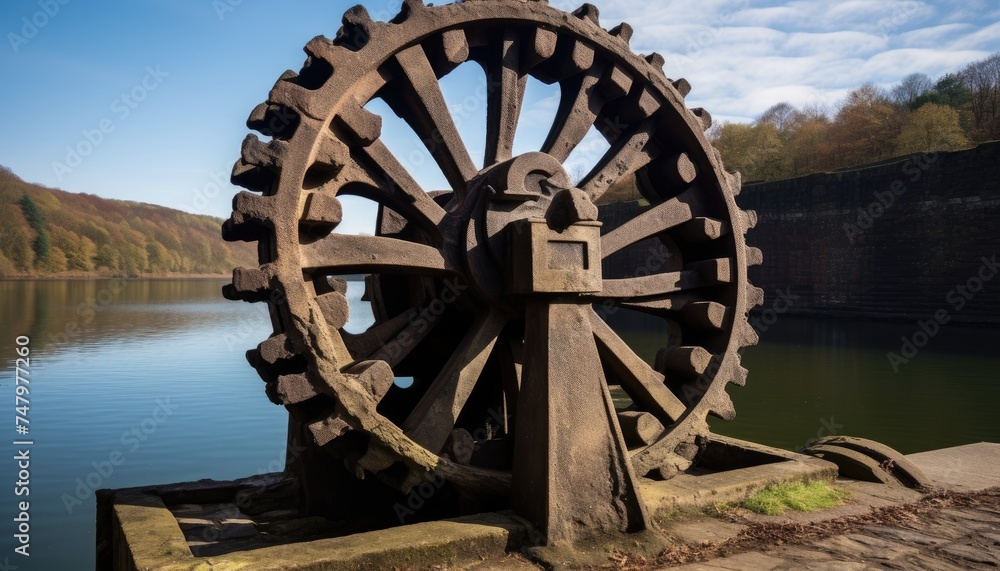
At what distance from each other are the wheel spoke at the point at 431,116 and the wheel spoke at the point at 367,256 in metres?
0.52

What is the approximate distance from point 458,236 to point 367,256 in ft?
1.92

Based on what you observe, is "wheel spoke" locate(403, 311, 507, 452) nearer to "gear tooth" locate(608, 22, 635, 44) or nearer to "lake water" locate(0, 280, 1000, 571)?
"gear tooth" locate(608, 22, 635, 44)

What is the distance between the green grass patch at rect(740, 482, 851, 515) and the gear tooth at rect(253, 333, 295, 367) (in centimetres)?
264

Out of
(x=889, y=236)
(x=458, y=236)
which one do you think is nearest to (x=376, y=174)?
(x=458, y=236)

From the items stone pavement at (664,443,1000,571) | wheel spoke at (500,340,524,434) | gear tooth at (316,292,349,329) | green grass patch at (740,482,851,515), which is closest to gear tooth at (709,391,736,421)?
green grass patch at (740,482,851,515)

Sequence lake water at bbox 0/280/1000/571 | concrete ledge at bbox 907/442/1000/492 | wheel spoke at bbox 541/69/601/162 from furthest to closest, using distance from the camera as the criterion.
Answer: lake water at bbox 0/280/1000/571 < concrete ledge at bbox 907/442/1000/492 < wheel spoke at bbox 541/69/601/162

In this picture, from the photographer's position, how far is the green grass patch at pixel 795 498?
431cm

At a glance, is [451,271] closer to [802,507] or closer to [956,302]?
[802,507]

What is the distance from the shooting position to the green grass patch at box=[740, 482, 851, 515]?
Result: 14.1 feet

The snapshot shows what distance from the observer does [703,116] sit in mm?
5223

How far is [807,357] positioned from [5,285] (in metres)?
52.6

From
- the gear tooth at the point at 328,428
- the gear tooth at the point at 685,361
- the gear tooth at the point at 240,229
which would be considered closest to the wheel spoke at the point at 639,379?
the gear tooth at the point at 685,361

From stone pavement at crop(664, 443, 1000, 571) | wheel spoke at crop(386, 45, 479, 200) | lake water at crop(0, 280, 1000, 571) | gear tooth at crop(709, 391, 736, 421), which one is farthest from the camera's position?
lake water at crop(0, 280, 1000, 571)

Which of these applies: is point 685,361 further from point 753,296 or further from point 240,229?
point 240,229
